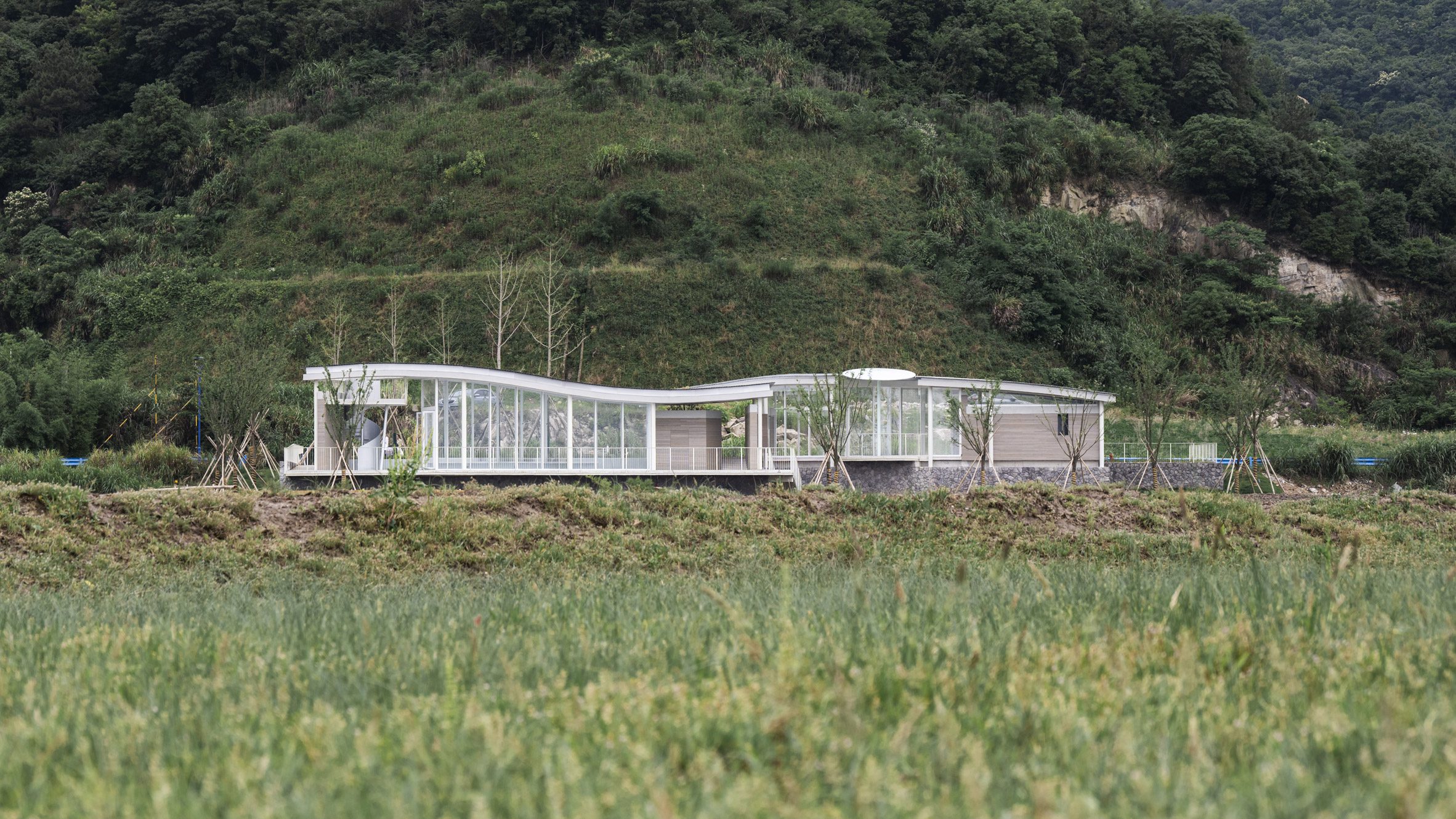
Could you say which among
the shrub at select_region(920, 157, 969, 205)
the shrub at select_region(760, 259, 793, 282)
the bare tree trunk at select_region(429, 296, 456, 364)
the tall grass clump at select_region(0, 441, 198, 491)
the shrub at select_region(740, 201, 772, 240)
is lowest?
the tall grass clump at select_region(0, 441, 198, 491)

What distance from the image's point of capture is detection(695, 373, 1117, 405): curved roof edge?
92.5 ft

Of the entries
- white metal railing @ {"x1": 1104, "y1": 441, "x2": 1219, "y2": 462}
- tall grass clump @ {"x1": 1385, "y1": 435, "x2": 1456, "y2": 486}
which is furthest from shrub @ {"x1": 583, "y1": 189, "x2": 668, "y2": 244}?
tall grass clump @ {"x1": 1385, "y1": 435, "x2": 1456, "y2": 486}

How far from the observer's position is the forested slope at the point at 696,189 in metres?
45.6

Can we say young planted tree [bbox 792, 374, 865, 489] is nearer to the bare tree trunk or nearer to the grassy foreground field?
the grassy foreground field

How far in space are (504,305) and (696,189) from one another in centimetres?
1197

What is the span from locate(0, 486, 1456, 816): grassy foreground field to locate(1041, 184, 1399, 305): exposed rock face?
5271cm

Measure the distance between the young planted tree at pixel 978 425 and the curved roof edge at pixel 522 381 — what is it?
219 inches

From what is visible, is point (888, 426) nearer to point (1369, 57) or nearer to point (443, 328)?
point (443, 328)

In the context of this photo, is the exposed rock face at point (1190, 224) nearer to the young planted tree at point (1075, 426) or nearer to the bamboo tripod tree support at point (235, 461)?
the young planted tree at point (1075, 426)

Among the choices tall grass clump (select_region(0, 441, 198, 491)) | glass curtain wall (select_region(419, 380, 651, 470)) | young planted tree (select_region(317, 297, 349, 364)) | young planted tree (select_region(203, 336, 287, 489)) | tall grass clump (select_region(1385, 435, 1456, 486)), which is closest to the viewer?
tall grass clump (select_region(0, 441, 198, 491))

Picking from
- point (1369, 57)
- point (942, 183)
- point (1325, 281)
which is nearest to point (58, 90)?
point (942, 183)

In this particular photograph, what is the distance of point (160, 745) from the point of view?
2.81 m

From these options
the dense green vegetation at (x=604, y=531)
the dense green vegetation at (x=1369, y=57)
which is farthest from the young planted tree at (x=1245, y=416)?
the dense green vegetation at (x=1369, y=57)

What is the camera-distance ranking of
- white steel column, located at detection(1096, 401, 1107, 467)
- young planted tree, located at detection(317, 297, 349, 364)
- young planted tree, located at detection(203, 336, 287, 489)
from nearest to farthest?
young planted tree, located at detection(203, 336, 287, 489), white steel column, located at detection(1096, 401, 1107, 467), young planted tree, located at detection(317, 297, 349, 364)
